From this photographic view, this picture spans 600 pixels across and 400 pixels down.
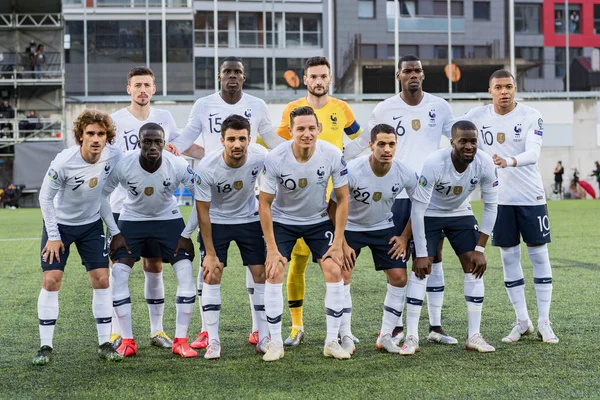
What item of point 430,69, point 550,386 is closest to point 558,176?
point 430,69

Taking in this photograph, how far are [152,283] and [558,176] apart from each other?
3017cm

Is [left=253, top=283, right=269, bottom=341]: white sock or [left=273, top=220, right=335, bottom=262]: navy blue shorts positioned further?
[left=253, top=283, right=269, bottom=341]: white sock

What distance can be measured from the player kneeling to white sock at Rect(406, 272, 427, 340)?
1748mm

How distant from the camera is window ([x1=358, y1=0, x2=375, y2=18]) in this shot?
4934 centimetres

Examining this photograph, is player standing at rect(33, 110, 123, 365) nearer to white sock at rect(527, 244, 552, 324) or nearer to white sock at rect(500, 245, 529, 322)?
white sock at rect(500, 245, 529, 322)

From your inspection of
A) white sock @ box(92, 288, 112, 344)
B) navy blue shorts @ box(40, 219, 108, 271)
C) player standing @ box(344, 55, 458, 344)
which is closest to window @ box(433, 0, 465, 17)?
player standing @ box(344, 55, 458, 344)

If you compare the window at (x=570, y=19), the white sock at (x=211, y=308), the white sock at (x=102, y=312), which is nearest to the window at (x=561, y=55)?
the window at (x=570, y=19)

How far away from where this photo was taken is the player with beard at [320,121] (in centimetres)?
717

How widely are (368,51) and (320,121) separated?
143ft

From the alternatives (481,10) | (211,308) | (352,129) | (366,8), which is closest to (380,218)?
(352,129)

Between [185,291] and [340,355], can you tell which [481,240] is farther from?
[185,291]

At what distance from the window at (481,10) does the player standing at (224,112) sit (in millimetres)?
45838

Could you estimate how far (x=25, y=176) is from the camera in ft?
110

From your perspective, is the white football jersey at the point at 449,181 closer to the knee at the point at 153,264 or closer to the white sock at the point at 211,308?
the white sock at the point at 211,308
